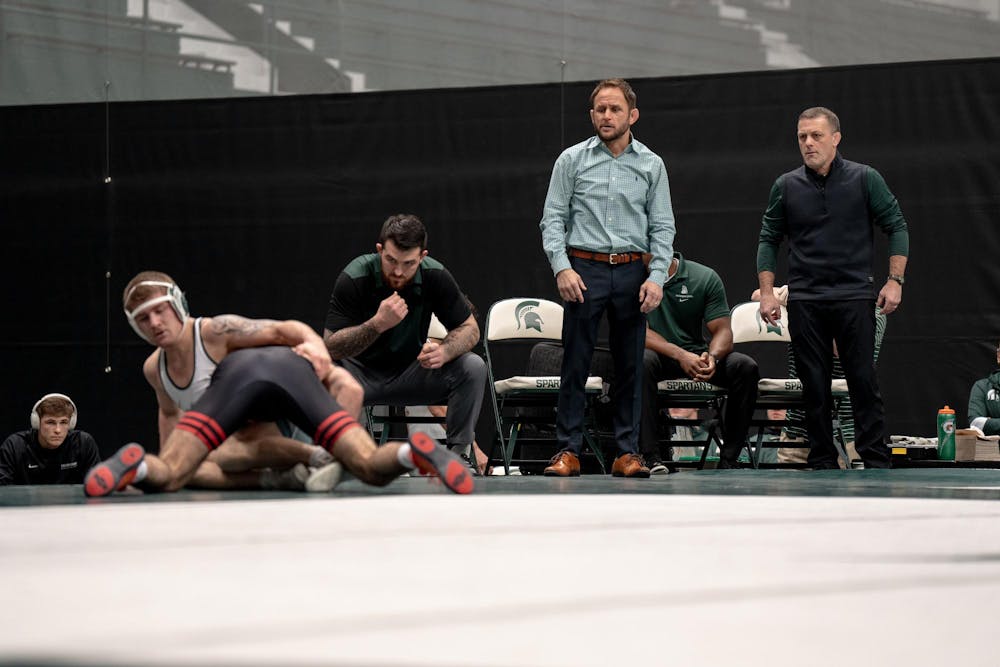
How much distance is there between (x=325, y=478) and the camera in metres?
2.88

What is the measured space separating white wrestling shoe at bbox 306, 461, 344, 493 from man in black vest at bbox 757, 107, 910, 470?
2194 mm

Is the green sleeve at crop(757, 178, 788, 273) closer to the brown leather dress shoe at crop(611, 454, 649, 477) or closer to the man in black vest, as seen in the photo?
the man in black vest

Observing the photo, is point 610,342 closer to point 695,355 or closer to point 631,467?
point 631,467

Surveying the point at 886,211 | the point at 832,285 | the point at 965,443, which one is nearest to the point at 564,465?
the point at 832,285

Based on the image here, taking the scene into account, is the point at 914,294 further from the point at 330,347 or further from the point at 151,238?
the point at 151,238

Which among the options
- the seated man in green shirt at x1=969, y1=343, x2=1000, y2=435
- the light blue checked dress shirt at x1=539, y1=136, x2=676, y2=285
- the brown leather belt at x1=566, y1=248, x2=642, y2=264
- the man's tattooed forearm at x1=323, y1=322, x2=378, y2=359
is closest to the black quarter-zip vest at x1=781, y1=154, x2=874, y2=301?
the light blue checked dress shirt at x1=539, y1=136, x2=676, y2=285

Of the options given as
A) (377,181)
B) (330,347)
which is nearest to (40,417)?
(330,347)

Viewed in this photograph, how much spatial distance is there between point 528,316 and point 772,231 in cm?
106

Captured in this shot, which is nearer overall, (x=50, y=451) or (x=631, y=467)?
(x=631, y=467)

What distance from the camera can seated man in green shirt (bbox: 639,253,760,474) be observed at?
463 cm

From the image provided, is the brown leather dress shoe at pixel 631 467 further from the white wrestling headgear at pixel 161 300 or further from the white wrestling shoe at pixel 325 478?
the white wrestling headgear at pixel 161 300

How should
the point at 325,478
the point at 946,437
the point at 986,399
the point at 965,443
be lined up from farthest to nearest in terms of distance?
the point at 986,399, the point at 965,443, the point at 946,437, the point at 325,478

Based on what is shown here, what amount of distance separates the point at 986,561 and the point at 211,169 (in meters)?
5.55

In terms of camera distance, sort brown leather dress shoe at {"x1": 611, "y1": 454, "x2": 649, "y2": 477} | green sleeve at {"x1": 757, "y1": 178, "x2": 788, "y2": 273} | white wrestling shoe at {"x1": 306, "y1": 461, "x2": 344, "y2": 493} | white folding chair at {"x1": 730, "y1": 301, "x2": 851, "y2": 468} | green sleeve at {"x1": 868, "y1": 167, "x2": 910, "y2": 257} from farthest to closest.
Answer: white folding chair at {"x1": 730, "y1": 301, "x2": 851, "y2": 468} → green sleeve at {"x1": 757, "y1": 178, "x2": 788, "y2": 273} → green sleeve at {"x1": 868, "y1": 167, "x2": 910, "y2": 257} → brown leather dress shoe at {"x1": 611, "y1": 454, "x2": 649, "y2": 477} → white wrestling shoe at {"x1": 306, "y1": 461, "x2": 344, "y2": 493}
